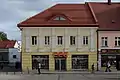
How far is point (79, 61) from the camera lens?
61.6 metres

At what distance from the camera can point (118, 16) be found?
6394cm

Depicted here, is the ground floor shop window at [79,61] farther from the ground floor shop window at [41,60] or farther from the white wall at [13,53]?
the white wall at [13,53]

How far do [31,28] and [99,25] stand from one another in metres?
10.1

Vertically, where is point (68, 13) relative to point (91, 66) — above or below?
above

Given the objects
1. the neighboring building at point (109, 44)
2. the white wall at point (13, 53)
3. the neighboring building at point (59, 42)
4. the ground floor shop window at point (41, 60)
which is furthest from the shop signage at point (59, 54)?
the white wall at point (13, 53)

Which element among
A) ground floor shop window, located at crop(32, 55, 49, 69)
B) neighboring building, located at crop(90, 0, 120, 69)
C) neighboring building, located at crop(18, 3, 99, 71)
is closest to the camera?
neighboring building, located at crop(18, 3, 99, 71)

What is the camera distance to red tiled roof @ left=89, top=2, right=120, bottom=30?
62094mm

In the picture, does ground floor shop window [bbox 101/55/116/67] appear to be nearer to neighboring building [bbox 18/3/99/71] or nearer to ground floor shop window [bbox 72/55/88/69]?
neighboring building [bbox 18/3/99/71]

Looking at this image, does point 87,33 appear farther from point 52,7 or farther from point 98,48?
point 52,7

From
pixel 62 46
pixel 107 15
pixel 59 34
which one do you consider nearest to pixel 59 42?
pixel 62 46

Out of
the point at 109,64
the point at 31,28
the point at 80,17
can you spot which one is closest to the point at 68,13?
the point at 80,17

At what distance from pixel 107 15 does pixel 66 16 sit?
6989 mm

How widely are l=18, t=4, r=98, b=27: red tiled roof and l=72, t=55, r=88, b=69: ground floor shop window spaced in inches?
187

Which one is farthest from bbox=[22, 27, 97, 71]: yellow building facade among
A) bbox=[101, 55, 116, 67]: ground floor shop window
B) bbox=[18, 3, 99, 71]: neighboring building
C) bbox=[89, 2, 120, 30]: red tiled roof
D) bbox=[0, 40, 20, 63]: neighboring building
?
bbox=[0, 40, 20, 63]: neighboring building
